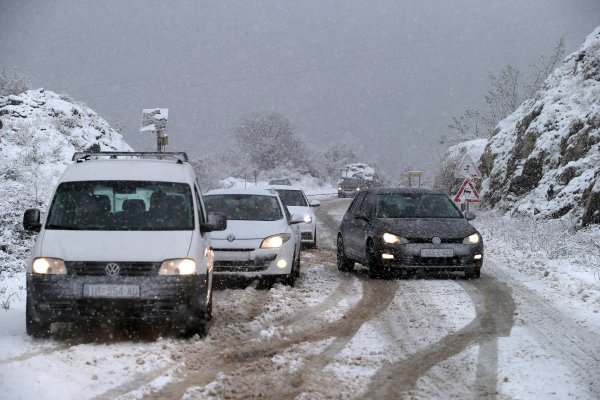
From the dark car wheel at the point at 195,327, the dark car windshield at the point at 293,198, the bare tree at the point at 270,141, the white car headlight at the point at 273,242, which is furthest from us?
the bare tree at the point at 270,141

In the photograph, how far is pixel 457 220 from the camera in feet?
43.4

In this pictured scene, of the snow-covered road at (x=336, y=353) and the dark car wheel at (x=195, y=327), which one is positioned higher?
the dark car wheel at (x=195, y=327)

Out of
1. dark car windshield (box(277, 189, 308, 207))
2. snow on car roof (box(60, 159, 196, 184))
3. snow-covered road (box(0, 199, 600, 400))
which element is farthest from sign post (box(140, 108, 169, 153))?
snow on car roof (box(60, 159, 196, 184))

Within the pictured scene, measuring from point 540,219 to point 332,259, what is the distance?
23.6 feet

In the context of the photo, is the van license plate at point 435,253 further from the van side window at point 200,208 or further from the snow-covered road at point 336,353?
the van side window at point 200,208

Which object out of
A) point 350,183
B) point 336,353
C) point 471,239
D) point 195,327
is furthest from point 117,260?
point 350,183

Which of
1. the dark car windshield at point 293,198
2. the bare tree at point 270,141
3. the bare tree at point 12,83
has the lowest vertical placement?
the dark car windshield at point 293,198

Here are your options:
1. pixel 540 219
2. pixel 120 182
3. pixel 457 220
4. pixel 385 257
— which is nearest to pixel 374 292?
pixel 385 257

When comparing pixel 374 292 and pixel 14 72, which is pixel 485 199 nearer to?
pixel 374 292

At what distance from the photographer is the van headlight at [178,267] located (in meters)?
7.25

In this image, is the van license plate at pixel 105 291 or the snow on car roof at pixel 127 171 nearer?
the van license plate at pixel 105 291

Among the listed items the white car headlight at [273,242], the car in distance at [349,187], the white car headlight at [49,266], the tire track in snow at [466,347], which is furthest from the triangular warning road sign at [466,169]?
the car in distance at [349,187]

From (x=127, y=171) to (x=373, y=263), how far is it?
536 cm

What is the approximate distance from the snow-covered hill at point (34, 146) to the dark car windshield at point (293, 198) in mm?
6226
